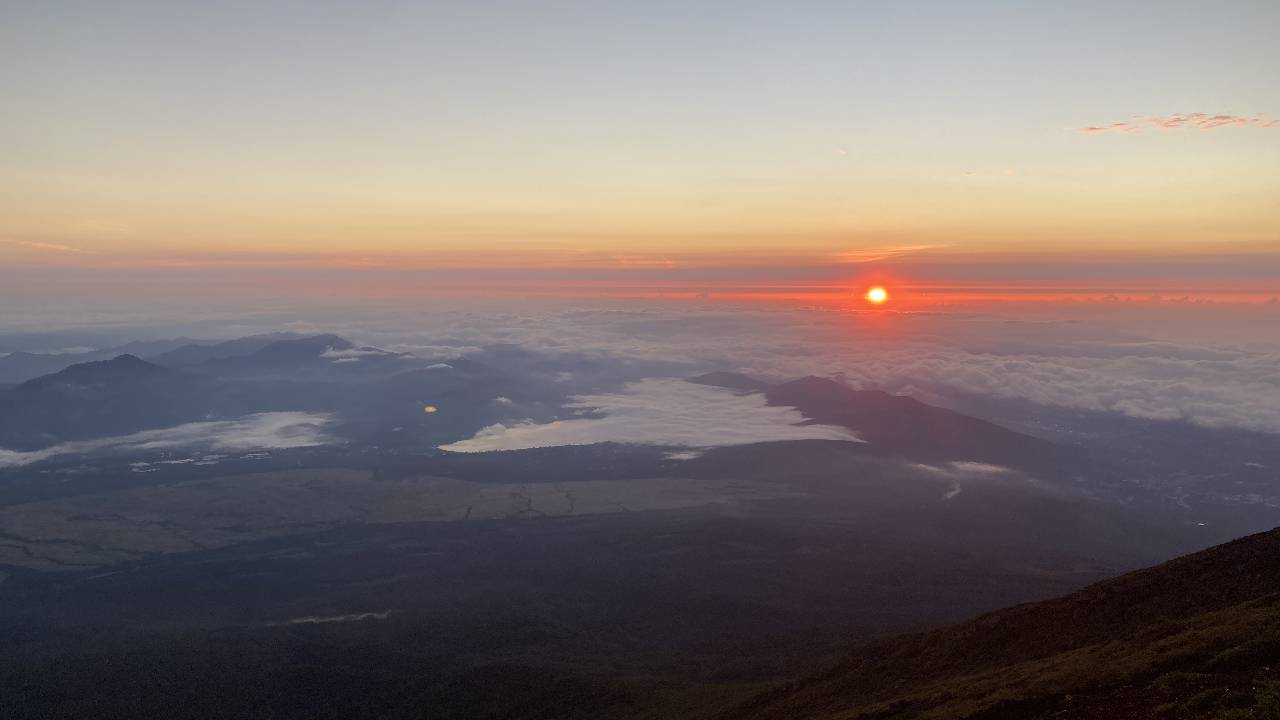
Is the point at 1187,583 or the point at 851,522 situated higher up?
the point at 1187,583

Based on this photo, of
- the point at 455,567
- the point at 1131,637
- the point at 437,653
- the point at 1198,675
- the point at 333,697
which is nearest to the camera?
the point at 1198,675

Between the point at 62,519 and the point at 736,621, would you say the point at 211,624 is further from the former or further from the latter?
the point at 62,519

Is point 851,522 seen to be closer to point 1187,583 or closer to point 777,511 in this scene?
point 777,511

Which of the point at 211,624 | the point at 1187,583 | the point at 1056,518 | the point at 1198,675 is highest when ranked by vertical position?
the point at 1198,675

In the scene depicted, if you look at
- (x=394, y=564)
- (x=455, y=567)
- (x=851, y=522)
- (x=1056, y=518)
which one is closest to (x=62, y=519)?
(x=394, y=564)

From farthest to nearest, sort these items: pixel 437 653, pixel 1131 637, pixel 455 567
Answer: pixel 455 567 < pixel 437 653 < pixel 1131 637

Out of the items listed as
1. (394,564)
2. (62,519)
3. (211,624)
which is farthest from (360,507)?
(211,624)

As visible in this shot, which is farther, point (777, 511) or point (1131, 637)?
point (777, 511)
